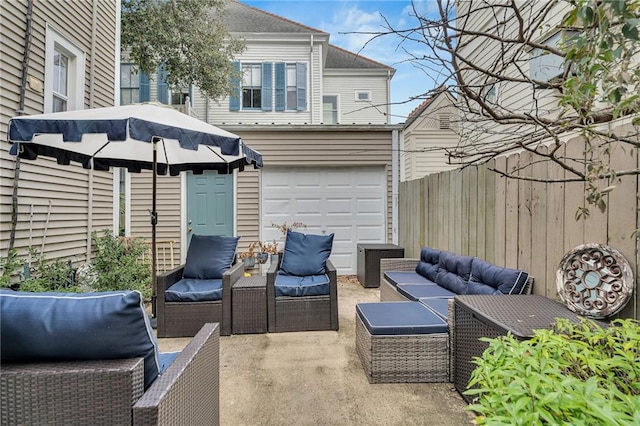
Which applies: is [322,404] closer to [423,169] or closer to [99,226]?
[99,226]

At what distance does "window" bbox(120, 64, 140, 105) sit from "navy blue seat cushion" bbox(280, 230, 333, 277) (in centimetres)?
695

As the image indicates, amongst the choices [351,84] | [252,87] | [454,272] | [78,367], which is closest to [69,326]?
[78,367]

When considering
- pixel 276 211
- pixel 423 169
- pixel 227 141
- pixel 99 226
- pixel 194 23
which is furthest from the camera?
pixel 194 23

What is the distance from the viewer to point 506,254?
9.98 feet

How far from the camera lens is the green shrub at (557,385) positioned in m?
0.75

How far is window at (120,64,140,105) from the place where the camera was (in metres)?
8.18

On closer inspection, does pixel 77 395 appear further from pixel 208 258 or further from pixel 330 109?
pixel 330 109

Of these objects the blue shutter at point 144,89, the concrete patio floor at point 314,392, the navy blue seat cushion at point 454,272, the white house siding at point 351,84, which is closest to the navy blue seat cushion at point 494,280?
the navy blue seat cushion at point 454,272

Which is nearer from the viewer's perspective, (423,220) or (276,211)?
(423,220)

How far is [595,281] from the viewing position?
6.51ft

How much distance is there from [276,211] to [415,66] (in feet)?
14.6

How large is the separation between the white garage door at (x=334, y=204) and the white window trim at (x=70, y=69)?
119 inches

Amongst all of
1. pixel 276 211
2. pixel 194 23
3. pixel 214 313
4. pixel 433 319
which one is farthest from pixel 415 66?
pixel 194 23

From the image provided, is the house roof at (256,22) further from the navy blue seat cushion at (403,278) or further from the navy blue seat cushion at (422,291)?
the navy blue seat cushion at (422,291)
